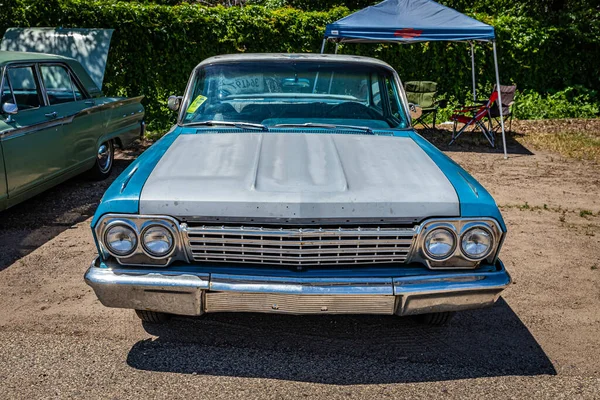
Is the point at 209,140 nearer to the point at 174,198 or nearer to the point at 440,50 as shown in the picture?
the point at 174,198

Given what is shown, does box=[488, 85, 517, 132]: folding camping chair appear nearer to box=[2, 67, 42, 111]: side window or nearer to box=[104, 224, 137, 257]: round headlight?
box=[2, 67, 42, 111]: side window

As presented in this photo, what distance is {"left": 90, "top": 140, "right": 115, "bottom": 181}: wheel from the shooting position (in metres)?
7.10

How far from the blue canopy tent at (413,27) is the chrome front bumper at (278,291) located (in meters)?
6.92

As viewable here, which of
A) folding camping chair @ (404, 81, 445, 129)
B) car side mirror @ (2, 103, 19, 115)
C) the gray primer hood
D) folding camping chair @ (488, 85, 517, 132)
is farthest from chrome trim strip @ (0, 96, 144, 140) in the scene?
folding camping chair @ (488, 85, 517, 132)

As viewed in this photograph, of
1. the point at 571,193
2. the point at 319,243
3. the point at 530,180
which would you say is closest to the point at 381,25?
the point at 530,180

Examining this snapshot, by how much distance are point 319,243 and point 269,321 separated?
100 centimetres

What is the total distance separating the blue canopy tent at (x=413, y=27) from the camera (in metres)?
9.04

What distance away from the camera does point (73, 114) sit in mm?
6254

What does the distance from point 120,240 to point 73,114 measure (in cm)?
382

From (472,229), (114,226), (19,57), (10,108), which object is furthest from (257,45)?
(472,229)

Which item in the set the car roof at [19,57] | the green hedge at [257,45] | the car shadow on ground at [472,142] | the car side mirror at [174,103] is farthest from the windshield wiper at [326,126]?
the green hedge at [257,45]

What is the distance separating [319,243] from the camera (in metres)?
2.88

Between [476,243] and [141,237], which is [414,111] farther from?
[141,237]

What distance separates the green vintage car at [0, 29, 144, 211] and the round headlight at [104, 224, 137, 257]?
270 centimetres
